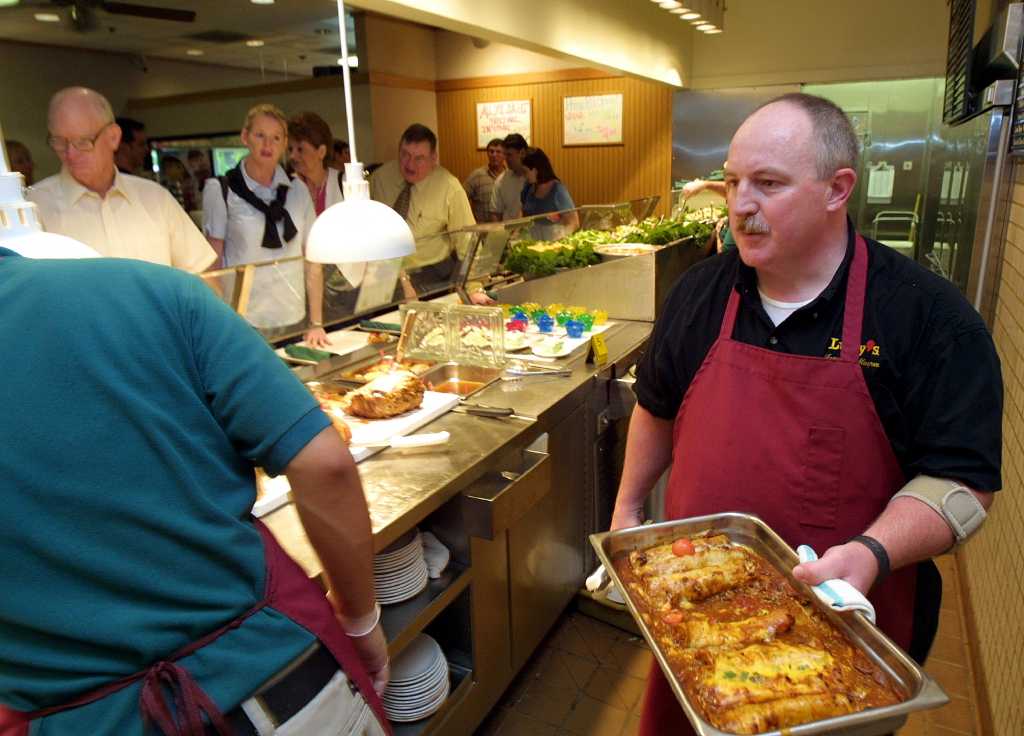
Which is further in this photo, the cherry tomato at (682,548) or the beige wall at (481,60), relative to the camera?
the beige wall at (481,60)

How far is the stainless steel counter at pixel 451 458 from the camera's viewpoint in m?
1.81

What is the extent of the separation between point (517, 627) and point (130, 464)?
1.90 meters

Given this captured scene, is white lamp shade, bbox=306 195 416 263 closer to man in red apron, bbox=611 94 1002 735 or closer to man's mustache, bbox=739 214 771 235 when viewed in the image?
man in red apron, bbox=611 94 1002 735

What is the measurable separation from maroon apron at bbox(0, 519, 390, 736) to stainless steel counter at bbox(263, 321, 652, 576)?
343mm

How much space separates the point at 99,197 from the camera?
2975 millimetres

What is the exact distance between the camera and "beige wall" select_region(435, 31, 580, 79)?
8320 mm

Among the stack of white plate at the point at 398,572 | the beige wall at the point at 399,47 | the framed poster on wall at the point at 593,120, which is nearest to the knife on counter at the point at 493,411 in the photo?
the stack of white plate at the point at 398,572

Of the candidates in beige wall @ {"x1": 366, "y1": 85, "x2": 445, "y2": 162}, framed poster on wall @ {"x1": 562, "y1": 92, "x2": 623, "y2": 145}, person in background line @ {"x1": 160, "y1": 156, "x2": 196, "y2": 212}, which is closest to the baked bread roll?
beige wall @ {"x1": 366, "y1": 85, "x2": 445, "y2": 162}

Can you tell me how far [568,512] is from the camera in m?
3.01

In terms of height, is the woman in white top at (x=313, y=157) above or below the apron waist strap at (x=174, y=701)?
above

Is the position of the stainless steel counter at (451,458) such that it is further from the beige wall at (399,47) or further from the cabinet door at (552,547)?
the beige wall at (399,47)

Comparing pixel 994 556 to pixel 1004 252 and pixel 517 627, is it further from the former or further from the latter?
pixel 517 627

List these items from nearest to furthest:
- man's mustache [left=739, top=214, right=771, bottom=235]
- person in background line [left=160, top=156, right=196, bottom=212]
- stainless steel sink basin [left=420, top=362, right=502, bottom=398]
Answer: man's mustache [left=739, top=214, right=771, bottom=235]
stainless steel sink basin [left=420, top=362, right=502, bottom=398]
person in background line [left=160, top=156, right=196, bottom=212]

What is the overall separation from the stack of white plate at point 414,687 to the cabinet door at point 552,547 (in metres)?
0.48
